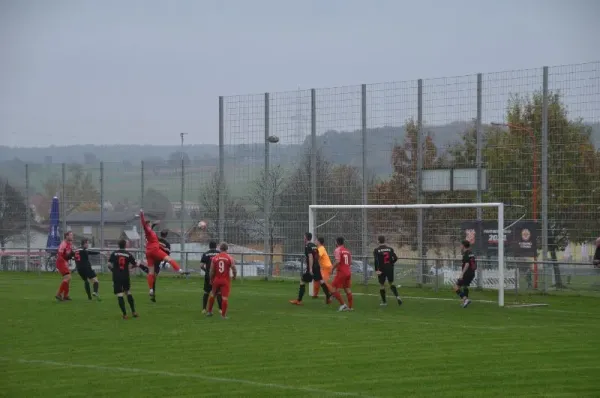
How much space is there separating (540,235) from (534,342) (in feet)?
44.0

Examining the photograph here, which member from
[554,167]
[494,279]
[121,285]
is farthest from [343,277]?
[554,167]

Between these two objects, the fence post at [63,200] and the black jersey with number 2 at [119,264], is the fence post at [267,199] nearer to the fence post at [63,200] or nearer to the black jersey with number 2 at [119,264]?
the fence post at [63,200]

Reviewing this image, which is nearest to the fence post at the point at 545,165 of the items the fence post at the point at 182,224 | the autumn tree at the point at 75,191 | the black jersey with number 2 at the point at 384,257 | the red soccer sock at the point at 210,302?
the black jersey with number 2 at the point at 384,257

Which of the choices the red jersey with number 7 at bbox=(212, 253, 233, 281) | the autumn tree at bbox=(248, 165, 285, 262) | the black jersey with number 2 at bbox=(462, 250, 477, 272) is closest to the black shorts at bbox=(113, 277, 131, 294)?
the red jersey with number 7 at bbox=(212, 253, 233, 281)

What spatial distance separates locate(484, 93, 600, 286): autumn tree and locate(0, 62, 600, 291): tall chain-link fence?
0.12 feet

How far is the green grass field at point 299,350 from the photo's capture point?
12.9 m

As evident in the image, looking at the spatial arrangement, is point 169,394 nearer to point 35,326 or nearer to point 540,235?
point 35,326

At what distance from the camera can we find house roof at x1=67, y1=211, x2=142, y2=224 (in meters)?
43.9

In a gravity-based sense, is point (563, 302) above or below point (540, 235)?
below

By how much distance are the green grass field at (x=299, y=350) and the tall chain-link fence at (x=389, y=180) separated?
171 inches

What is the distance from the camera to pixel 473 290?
95.8 feet

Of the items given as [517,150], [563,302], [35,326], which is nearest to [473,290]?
[563,302]

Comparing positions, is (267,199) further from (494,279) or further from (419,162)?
(494,279)

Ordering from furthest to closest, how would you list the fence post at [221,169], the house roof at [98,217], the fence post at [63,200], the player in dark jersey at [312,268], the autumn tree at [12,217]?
the autumn tree at [12,217] < the fence post at [63,200] < the house roof at [98,217] < the fence post at [221,169] < the player in dark jersey at [312,268]
